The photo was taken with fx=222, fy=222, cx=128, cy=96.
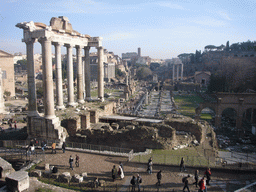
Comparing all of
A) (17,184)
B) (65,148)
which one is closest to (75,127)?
(65,148)

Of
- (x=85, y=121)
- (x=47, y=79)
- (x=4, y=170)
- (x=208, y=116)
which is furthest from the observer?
(x=208, y=116)

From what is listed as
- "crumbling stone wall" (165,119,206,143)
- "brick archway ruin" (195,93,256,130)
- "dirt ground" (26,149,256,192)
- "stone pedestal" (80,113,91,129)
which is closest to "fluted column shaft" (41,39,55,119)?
"stone pedestal" (80,113,91,129)

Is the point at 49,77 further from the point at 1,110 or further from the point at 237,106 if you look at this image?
the point at 237,106

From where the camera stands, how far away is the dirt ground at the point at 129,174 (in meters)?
9.25

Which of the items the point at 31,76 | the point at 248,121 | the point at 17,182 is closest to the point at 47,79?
the point at 31,76

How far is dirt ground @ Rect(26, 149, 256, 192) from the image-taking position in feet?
30.3

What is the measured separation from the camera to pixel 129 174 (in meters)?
10.4

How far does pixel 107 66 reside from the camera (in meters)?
97.6

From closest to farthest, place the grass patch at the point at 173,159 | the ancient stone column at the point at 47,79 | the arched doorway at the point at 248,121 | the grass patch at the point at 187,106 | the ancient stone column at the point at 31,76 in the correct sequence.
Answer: the grass patch at the point at 173,159, the ancient stone column at the point at 47,79, the ancient stone column at the point at 31,76, the arched doorway at the point at 248,121, the grass patch at the point at 187,106

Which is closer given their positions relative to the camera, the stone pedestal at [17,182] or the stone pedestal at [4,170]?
the stone pedestal at [17,182]

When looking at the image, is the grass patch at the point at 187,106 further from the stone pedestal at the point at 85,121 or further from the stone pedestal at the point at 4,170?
the stone pedestal at the point at 4,170

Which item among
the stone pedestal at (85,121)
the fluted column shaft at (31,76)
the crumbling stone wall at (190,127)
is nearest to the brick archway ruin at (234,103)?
the crumbling stone wall at (190,127)

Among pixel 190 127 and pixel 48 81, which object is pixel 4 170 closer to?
pixel 48 81

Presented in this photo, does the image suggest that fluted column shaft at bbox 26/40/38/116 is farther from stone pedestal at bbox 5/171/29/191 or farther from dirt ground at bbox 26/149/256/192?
stone pedestal at bbox 5/171/29/191
